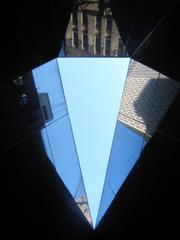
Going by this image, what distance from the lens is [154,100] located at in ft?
20.4

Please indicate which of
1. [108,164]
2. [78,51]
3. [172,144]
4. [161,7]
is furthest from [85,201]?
[161,7]

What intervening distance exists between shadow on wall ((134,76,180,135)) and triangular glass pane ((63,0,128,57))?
1.54 m

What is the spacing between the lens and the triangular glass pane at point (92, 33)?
19.8 feet

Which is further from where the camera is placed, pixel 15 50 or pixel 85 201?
pixel 85 201

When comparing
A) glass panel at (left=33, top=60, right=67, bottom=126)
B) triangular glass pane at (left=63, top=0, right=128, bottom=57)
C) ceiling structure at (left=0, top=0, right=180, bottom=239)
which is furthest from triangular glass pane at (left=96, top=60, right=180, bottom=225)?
glass panel at (left=33, top=60, right=67, bottom=126)

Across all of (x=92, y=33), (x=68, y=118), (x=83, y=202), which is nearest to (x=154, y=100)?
(x=92, y=33)

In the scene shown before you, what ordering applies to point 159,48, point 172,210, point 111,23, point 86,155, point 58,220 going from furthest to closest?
point 86,155
point 58,220
point 111,23
point 172,210
point 159,48

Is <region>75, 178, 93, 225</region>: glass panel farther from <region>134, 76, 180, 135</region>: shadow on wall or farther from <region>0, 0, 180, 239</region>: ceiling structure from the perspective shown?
<region>134, 76, 180, 135</region>: shadow on wall

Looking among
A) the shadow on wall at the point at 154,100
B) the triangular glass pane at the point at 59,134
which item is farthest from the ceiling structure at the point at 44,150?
the triangular glass pane at the point at 59,134

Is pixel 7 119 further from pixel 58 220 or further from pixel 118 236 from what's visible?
pixel 118 236

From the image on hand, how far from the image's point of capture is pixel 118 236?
7332 millimetres

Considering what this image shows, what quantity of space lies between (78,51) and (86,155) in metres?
3.72

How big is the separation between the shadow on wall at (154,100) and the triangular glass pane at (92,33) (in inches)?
60.4

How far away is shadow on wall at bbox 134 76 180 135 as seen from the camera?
17.9 ft
